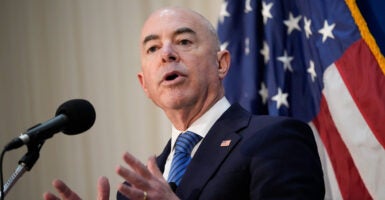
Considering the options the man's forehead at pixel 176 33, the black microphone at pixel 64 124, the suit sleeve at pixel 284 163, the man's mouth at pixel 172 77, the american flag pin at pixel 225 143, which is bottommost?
the suit sleeve at pixel 284 163

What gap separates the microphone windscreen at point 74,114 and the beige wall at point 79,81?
1.94m

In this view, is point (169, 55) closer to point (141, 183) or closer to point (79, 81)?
point (141, 183)

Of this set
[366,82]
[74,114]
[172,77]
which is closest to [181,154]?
[172,77]

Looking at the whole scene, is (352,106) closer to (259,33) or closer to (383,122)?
(383,122)

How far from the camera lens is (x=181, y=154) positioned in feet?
6.38

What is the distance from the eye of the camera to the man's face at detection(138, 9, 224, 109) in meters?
2.00

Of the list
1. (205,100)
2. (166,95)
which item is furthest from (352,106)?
(166,95)

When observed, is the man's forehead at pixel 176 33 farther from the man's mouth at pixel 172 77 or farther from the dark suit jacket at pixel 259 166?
the dark suit jacket at pixel 259 166

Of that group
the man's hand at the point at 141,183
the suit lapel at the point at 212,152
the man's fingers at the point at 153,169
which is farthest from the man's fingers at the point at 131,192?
the suit lapel at the point at 212,152

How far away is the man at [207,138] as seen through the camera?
5.02 ft

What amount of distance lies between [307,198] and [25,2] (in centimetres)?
308

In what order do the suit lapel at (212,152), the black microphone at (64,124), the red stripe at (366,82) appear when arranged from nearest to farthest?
the black microphone at (64,124) → the suit lapel at (212,152) → the red stripe at (366,82)

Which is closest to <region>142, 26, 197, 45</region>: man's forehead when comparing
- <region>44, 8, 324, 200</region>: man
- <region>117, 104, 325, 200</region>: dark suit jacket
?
<region>44, 8, 324, 200</region>: man

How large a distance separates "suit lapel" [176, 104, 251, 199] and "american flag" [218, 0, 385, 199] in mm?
723
